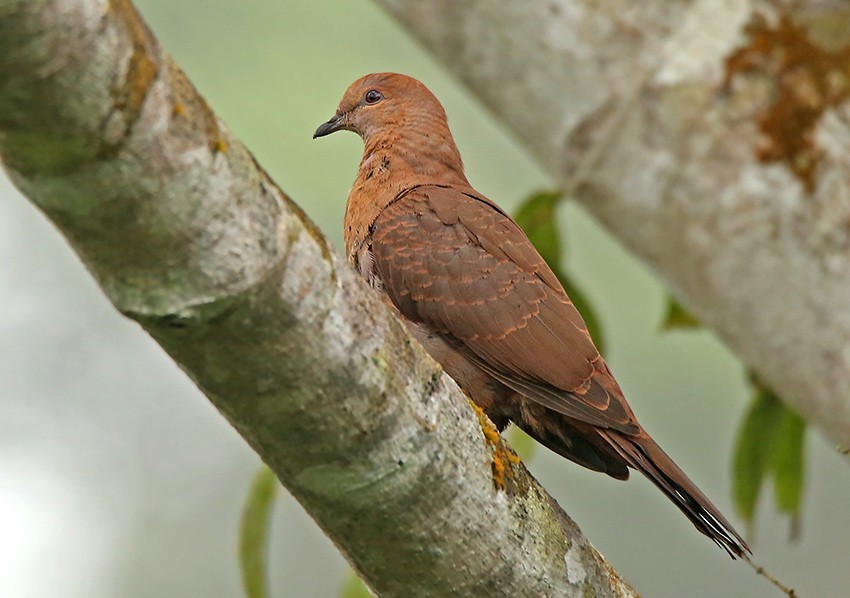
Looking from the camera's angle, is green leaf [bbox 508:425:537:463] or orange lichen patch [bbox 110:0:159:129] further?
green leaf [bbox 508:425:537:463]

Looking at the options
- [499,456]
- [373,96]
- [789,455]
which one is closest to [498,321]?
[499,456]

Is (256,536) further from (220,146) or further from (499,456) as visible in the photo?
(220,146)

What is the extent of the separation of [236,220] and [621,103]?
2094 mm

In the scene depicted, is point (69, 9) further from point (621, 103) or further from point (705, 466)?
point (705, 466)

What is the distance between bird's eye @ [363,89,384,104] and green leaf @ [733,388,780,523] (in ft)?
5.83

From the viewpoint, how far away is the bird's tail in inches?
114

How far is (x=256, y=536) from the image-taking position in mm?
4371

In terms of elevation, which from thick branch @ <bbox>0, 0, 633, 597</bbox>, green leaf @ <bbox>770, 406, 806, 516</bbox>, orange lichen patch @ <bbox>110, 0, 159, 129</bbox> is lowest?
green leaf @ <bbox>770, 406, 806, 516</bbox>

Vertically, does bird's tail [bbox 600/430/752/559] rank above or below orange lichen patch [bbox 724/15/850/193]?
below

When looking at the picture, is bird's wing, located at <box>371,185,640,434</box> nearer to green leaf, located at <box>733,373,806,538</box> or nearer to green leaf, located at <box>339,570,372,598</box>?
green leaf, located at <box>339,570,372,598</box>

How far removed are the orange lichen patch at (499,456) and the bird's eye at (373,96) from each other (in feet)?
7.38

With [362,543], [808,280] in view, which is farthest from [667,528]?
[362,543]

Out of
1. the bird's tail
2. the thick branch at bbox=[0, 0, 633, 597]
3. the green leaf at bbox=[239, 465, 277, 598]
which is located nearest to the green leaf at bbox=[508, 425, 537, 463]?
the green leaf at bbox=[239, 465, 277, 598]

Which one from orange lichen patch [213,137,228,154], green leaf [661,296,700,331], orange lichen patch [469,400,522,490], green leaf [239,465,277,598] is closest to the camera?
orange lichen patch [213,137,228,154]
